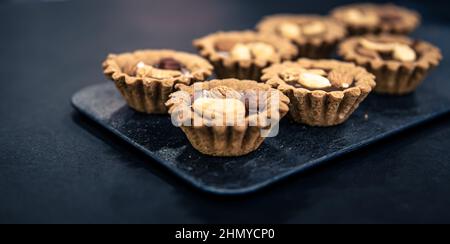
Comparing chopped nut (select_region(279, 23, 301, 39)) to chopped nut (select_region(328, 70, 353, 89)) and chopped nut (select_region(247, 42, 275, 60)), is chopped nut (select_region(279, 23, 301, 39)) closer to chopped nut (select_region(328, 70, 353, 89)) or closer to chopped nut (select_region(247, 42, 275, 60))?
chopped nut (select_region(247, 42, 275, 60))

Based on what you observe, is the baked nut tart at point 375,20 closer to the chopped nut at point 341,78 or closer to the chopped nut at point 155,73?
the chopped nut at point 341,78

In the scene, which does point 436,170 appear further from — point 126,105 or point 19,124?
point 19,124

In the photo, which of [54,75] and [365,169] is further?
[54,75]

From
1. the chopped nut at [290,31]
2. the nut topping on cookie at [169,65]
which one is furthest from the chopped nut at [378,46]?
the nut topping on cookie at [169,65]

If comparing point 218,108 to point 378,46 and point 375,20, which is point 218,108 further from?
point 375,20

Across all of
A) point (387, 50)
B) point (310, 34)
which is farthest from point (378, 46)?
point (310, 34)
